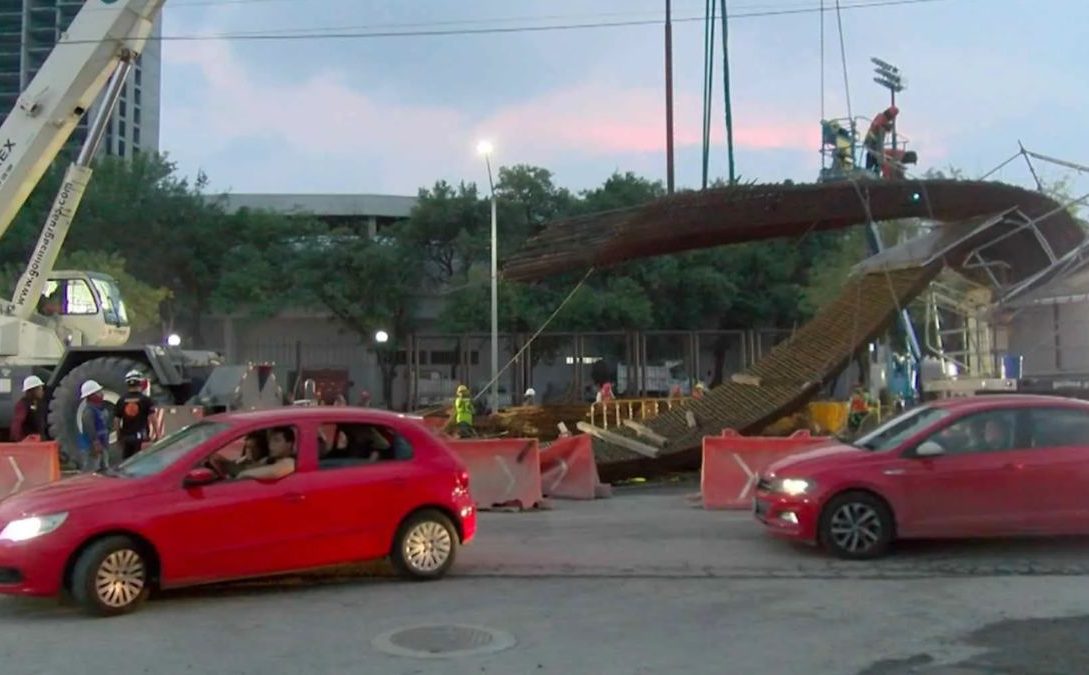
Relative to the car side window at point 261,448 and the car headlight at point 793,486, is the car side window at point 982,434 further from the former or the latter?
the car side window at point 261,448

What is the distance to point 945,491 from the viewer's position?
983cm

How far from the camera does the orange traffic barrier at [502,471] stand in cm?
1383

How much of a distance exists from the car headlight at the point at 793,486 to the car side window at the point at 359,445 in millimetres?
3521

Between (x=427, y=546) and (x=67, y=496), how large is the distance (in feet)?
9.19

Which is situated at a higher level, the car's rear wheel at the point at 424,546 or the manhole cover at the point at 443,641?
the car's rear wheel at the point at 424,546

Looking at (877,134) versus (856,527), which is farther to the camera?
(877,134)

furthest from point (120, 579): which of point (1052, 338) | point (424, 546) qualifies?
point (1052, 338)

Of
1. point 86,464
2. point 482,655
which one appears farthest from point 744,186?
point 482,655

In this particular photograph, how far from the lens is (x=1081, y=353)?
1866 centimetres

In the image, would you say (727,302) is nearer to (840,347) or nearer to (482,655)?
(840,347)

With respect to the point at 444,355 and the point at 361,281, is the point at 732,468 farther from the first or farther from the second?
the point at 444,355

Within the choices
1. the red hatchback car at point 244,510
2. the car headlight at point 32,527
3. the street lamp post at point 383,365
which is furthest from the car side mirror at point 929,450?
the street lamp post at point 383,365

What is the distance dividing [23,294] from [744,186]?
41.2ft

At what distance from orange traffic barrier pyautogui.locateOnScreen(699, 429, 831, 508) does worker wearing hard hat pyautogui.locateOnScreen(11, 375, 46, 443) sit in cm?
950
